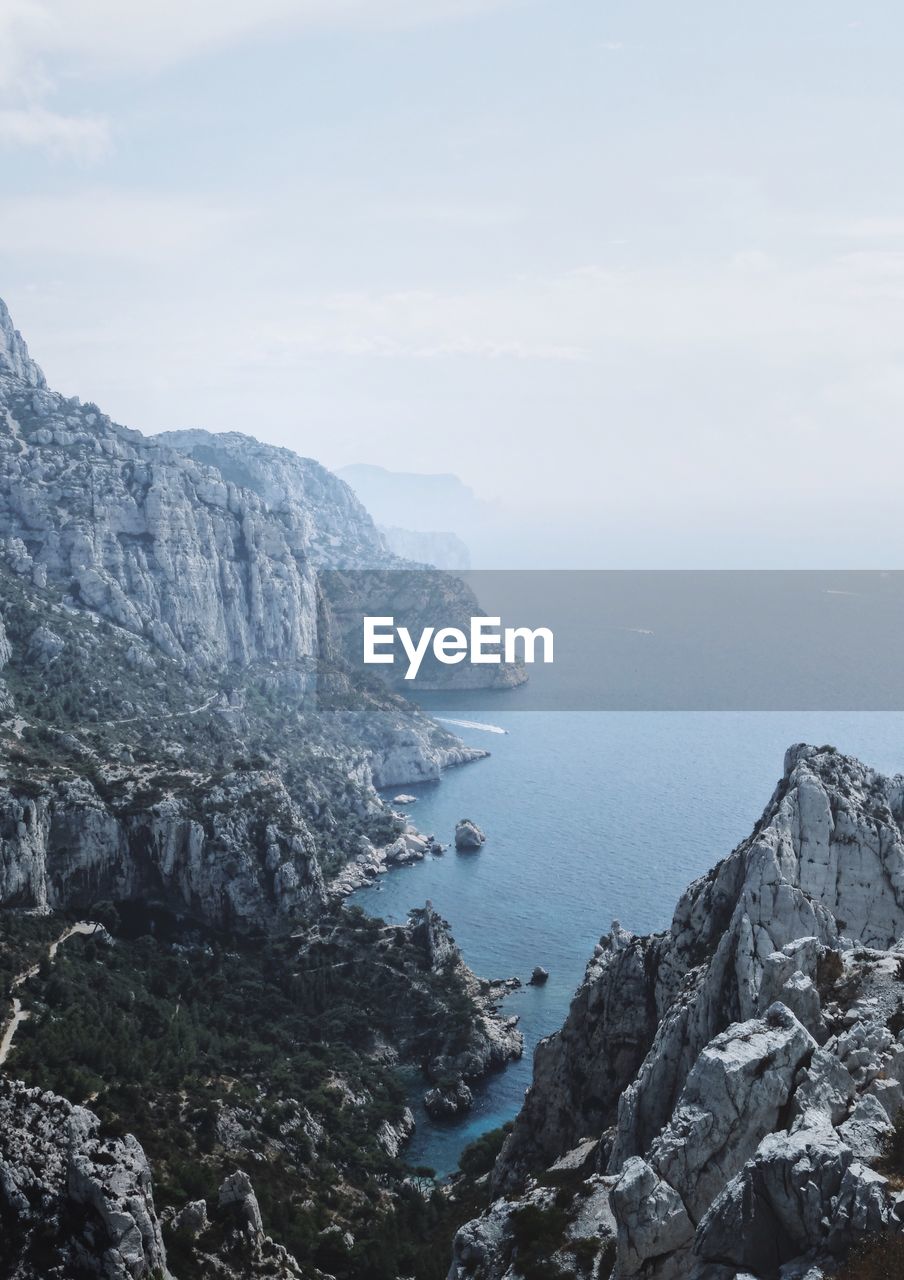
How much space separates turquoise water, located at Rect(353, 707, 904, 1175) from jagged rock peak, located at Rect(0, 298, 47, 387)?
8477 centimetres

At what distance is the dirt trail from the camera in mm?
69250

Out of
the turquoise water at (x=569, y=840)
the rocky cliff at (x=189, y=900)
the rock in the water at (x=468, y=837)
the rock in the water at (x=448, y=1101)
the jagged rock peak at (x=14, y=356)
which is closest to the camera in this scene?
the rocky cliff at (x=189, y=900)

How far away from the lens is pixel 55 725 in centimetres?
11681

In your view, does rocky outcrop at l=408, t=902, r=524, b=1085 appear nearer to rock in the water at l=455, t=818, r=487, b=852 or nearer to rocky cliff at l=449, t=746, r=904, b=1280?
rocky cliff at l=449, t=746, r=904, b=1280

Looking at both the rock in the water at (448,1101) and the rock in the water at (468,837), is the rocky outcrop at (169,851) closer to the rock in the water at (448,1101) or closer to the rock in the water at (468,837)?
the rock in the water at (448,1101)

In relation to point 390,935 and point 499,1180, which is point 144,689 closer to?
point 390,935

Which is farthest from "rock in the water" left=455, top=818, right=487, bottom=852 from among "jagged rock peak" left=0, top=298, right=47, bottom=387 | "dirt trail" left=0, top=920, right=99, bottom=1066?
"jagged rock peak" left=0, top=298, right=47, bottom=387

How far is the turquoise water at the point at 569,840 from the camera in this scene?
352 feet

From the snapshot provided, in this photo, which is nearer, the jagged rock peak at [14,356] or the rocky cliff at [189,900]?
the rocky cliff at [189,900]

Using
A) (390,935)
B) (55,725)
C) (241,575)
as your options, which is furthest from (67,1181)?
(241,575)

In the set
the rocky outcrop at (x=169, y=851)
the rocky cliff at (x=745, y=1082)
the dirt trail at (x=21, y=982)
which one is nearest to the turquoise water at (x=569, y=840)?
the rocky outcrop at (x=169, y=851)

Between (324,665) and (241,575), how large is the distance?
22046 mm

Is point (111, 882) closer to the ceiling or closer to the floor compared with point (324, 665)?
closer to the floor

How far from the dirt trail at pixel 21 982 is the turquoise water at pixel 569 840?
27.4 metres
